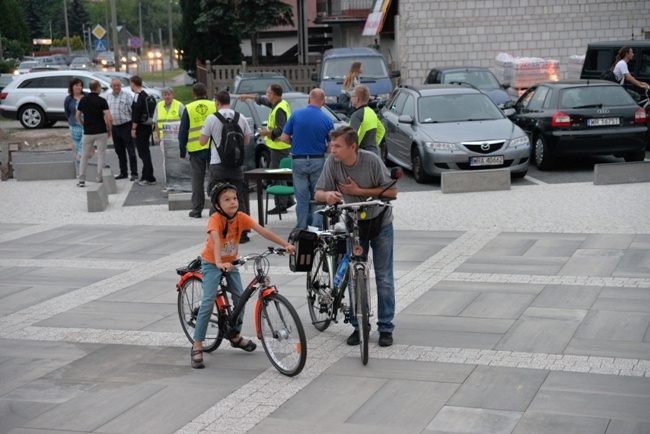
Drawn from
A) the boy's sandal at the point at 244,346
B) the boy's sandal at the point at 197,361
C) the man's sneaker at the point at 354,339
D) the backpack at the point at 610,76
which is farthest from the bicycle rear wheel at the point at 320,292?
the backpack at the point at 610,76

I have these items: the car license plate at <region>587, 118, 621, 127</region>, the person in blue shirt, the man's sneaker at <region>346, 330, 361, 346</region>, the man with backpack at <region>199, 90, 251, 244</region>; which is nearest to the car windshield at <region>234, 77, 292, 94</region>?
the car license plate at <region>587, 118, 621, 127</region>

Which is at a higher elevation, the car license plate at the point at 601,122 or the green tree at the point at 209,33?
the green tree at the point at 209,33

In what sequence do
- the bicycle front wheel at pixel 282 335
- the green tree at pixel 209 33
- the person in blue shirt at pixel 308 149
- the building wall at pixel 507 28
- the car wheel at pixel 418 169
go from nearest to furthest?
the bicycle front wheel at pixel 282 335, the person in blue shirt at pixel 308 149, the car wheel at pixel 418 169, the building wall at pixel 507 28, the green tree at pixel 209 33

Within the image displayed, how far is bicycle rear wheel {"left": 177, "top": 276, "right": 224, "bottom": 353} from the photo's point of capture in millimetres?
7801

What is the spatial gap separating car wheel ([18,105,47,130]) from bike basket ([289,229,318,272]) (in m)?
27.2

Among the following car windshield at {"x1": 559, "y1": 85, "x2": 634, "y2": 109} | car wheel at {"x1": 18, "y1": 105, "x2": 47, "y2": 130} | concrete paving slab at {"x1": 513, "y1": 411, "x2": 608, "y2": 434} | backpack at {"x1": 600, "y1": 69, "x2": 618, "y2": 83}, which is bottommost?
car wheel at {"x1": 18, "y1": 105, "x2": 47, "y2": 130}

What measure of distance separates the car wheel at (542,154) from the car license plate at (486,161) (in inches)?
67.7

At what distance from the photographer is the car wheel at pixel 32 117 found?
3331 cm

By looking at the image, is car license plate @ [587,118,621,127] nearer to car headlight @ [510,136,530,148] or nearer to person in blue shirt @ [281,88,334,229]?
car headlight @ [510,136,530,148]

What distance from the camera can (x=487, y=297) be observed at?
367 inches

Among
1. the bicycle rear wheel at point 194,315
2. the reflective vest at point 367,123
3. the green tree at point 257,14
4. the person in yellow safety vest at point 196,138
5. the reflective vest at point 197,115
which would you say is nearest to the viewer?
the bicycle rear wheel at point 194,315

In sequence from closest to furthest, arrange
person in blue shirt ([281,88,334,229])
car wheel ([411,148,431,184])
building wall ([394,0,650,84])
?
person in blue shirt ([281,88,334,229]), car wheel ([411,148,431,184]), building wall ([394,0,650,84])

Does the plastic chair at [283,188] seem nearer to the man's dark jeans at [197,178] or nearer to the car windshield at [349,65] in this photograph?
the man's dark jeans at [197,178]

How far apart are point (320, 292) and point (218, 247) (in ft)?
3.63
